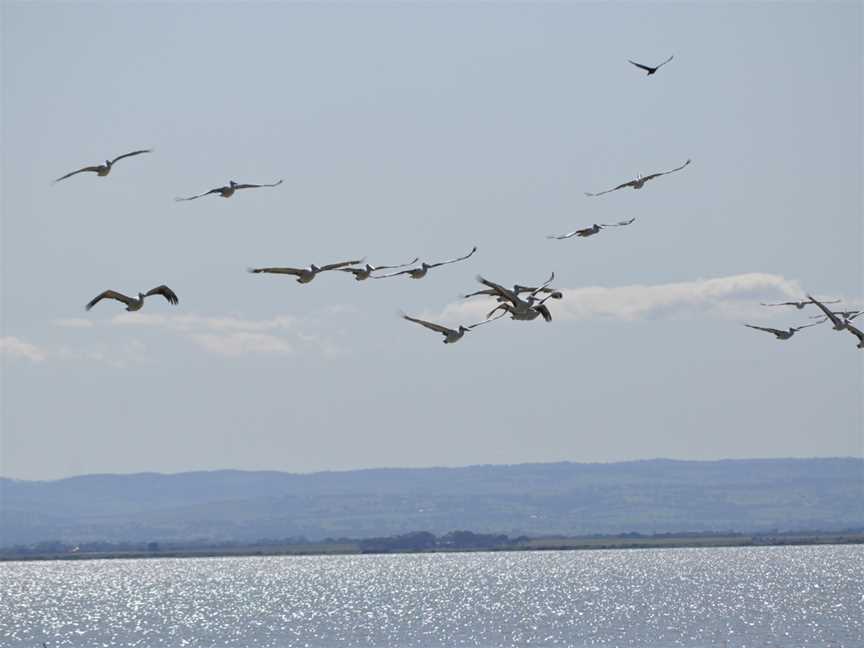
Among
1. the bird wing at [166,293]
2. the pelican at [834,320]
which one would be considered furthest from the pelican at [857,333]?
the bird wing at [166,293]

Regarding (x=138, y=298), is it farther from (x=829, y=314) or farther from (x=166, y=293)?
(x=829, y=314)

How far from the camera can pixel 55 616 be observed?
19838 cm

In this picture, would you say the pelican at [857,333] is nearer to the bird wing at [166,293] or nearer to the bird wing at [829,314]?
the bird wing at [829,314]

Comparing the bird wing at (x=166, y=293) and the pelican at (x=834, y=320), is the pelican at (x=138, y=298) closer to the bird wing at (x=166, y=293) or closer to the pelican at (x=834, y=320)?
the bird wing at (x=166, y=293)

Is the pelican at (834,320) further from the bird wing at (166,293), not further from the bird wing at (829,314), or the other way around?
the bird wing at (166,293)

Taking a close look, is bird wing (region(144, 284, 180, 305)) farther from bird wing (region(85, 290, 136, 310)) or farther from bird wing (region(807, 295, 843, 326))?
bird wing (region(807, 295, 843, 326))

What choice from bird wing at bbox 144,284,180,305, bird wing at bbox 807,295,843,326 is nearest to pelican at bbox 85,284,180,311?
bird wing at bbox 144,284,180,305

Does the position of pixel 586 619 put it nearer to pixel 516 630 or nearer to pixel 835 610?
pixel 516 630

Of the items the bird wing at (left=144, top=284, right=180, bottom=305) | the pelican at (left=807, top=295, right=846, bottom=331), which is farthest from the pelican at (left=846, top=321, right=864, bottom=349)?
the bird wing at (left=144, top=284, right=180, bottom=305)

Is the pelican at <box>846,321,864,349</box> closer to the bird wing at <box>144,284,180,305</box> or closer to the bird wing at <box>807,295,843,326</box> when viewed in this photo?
the bird wing at <box>807,295,843,326</box>

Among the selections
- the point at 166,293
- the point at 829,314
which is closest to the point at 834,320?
the point at 829,314

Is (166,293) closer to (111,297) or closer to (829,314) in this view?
(111,297)

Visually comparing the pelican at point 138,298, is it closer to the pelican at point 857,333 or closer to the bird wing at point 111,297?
the bird wing at point 111,297

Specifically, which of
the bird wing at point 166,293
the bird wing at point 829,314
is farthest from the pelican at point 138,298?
the bird wing at point 829,314
